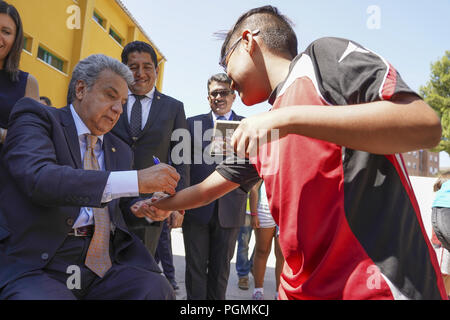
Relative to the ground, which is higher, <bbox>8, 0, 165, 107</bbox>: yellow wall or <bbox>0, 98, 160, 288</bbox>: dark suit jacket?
<bbox>8, 0, 165, 107</bbox>: yellow wall

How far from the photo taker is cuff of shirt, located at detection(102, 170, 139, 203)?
1.66 meters

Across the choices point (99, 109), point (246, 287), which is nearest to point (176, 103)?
point (99, 109)

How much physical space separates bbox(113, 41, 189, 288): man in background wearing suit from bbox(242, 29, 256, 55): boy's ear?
1765 millimetres

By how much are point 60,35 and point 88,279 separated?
47.0ft

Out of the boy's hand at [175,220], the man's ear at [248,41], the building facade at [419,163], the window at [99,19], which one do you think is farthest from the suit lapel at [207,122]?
the building facade at [419,163]

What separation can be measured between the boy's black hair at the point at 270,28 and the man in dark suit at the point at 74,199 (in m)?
0.79

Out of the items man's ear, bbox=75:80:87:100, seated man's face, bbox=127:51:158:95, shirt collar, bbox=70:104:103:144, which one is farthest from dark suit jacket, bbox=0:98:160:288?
seated man's face, bbox=127:51:158:95

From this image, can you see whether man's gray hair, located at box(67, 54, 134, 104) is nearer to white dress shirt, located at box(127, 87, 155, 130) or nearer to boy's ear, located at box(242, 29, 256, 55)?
boy's ear, located at box(242, 29, 256, 55)

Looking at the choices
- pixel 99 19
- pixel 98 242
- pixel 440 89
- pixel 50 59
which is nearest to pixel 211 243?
pixel 98 242

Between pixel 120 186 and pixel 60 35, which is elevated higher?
pixel 60 35

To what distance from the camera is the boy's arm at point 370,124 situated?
884 mm

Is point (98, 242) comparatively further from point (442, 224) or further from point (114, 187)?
point (442, 224)

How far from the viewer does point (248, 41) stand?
1498 mm
